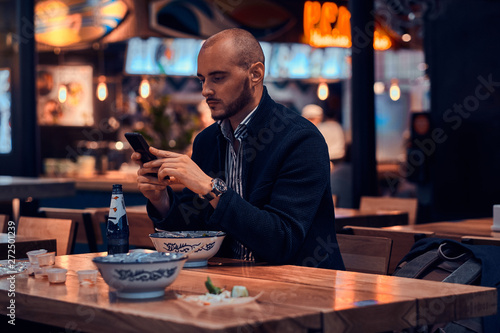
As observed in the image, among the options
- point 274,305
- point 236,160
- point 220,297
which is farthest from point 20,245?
point 274,305

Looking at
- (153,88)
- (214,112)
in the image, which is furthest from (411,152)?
(214,112)

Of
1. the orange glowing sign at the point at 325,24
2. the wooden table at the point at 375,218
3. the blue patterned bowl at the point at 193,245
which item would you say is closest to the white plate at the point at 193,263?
the blue patterned bowl at the point at 193,245

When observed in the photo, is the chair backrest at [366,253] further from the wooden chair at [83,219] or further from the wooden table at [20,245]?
the wooden chair at [83,219]

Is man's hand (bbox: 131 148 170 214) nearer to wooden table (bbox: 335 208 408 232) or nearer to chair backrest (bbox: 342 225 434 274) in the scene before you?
chair backrest (bbox: 342 225 434 274)

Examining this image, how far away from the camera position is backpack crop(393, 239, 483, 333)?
211cm

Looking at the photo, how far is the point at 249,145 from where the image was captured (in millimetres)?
2391

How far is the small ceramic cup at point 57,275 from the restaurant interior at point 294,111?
0.04 m

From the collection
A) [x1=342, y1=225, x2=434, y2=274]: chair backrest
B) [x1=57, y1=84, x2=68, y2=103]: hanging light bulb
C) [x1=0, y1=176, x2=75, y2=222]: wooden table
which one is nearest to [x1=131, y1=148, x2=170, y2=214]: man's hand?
[x1=342, y1=225, x2=434, y2=274]: chair backrest

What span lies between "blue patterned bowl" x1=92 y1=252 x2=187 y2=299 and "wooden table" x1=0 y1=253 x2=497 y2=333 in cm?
3

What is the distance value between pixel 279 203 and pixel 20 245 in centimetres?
119

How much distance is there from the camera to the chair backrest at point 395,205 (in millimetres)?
4840

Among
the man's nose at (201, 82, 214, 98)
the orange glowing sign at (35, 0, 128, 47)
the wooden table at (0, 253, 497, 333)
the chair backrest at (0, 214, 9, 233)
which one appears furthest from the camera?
the orange glowing sign at (35, 0, 128, 47)

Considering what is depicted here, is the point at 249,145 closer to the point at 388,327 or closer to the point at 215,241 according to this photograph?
the point at 215,241

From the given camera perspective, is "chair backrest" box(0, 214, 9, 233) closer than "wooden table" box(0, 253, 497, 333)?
No
